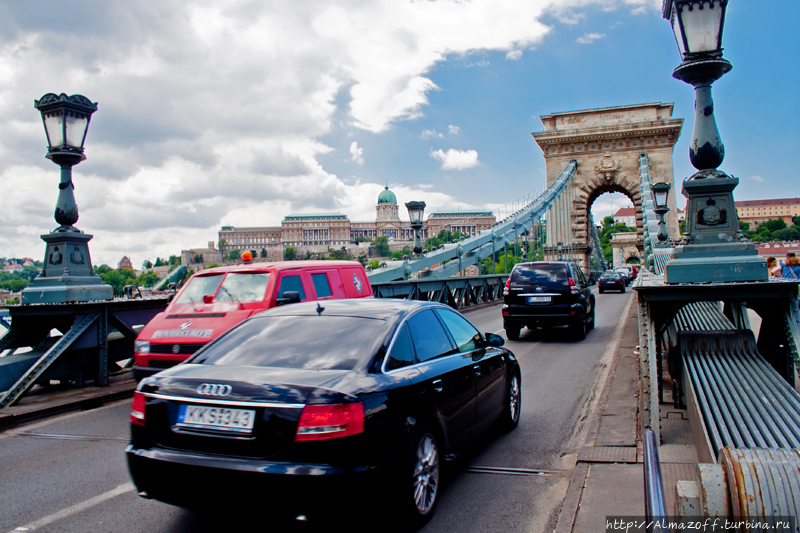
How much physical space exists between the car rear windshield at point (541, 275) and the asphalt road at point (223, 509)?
4992 millimetres

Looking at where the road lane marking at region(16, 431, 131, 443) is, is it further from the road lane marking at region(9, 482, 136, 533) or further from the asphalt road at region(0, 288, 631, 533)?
the road lane marking at region(9, 482, 136, 533)

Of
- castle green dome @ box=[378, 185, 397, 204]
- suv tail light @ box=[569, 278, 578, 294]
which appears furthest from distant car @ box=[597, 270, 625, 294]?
castle green dome @ box=[378, 185, 397, 204]

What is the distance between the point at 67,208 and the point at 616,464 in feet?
25.0

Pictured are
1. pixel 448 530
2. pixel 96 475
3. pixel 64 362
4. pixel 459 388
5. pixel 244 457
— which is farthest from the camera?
pixel 64 362

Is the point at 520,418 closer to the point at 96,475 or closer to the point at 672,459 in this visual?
the point at 672,459

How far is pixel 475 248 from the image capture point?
26.4 m

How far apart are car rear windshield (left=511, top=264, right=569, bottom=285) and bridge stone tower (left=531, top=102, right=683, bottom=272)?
31783 mm

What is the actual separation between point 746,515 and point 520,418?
3769 mm

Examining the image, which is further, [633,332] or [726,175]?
[633,332]

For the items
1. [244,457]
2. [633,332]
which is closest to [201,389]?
[244,457]

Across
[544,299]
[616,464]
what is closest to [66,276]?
[616,464]

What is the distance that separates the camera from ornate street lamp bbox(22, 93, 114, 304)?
795 cm

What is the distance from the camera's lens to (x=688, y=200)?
16.4ft

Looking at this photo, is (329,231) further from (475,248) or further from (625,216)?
(475,248)
